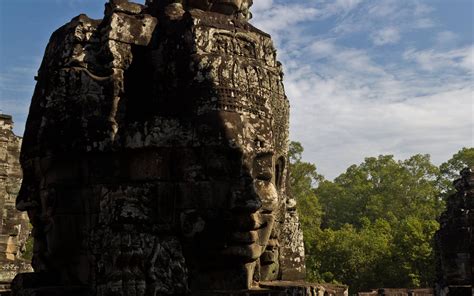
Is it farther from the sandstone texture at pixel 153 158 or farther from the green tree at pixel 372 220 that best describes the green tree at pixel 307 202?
the sandstone texture at pixel 153 158

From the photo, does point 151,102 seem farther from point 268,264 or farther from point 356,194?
point 356,194

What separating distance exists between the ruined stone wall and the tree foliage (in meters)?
13.2

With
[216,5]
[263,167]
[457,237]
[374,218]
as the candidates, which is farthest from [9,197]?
[374,218]

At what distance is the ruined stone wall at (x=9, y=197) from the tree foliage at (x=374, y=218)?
13.2 meters

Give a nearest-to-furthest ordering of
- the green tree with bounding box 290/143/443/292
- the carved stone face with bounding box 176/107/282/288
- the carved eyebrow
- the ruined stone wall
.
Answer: the carved stone face with bounding box 176/107/282/288
the carved eyebrow
the ruined stone wall
the green tree with bounding box 290/143/443/292

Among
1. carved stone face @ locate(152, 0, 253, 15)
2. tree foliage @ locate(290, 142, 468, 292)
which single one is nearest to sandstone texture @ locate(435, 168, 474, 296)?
carved stone face @ locate(152, 0, 253, 15)

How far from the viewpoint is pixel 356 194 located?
48.9 m

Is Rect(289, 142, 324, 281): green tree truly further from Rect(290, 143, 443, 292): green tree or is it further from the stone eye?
the stone eye

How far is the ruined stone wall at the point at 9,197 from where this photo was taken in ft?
43.9

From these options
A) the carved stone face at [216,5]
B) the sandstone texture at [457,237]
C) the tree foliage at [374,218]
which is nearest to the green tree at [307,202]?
the tree foliage at [374,218]

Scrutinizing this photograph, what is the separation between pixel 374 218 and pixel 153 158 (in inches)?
1633

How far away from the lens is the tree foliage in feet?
87.0

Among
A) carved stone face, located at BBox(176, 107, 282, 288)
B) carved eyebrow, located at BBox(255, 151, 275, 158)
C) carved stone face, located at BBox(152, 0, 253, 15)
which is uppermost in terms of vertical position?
carved stone face, located at BBox(152, 0, 253, 15)

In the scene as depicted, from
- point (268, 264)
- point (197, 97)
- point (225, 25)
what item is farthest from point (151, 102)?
point (268, 264)
